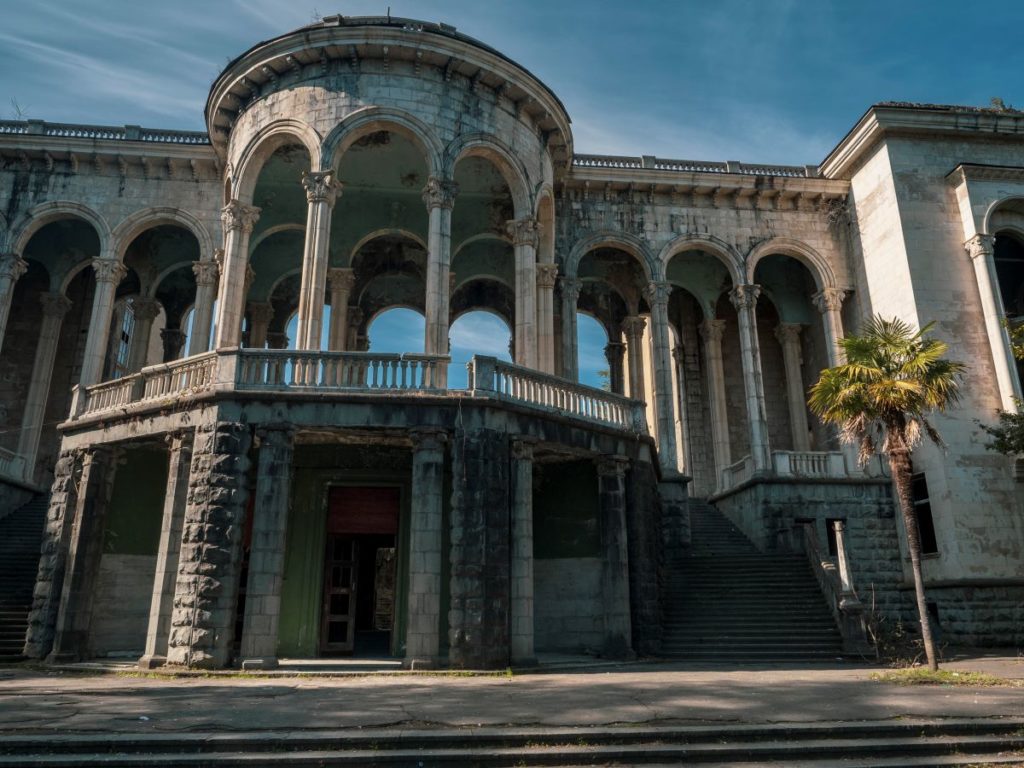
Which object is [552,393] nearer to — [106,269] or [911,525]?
[911,525]

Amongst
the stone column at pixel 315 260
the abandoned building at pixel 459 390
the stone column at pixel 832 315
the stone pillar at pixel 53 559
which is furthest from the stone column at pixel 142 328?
the stone column at pixel 832 315

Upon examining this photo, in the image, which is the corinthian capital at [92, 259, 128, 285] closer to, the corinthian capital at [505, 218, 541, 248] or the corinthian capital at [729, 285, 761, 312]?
the corinthian capital at [505, 218, 541, 248]

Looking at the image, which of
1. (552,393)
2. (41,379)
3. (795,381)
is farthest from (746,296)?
(41,379)

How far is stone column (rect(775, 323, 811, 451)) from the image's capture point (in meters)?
25.0

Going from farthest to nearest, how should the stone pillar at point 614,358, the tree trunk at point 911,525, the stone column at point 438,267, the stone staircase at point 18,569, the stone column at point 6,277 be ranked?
the stone pillar at point 614,358 < the stone column at point 6,277 < the stone column at point 438,267 < the stone staircase at point 18,569 < the tree trunk at point 911,525

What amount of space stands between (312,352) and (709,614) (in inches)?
415

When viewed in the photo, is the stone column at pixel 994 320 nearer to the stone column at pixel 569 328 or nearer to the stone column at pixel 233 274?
the stone column at pixel 569 328

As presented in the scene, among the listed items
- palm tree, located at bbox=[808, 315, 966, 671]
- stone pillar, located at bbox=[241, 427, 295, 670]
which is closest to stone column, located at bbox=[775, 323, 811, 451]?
palm tree, located at bbox=[808, 315, 966, 671]

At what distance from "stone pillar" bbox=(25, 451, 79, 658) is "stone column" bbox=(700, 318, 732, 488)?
61.2 feet

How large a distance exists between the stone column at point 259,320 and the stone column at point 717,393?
50.9 feet

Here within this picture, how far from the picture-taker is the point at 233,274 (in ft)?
56.1

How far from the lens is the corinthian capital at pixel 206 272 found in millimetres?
21016

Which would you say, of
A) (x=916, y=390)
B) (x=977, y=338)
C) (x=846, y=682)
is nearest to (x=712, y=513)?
(x=977, y=338)

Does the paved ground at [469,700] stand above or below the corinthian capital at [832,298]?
below
